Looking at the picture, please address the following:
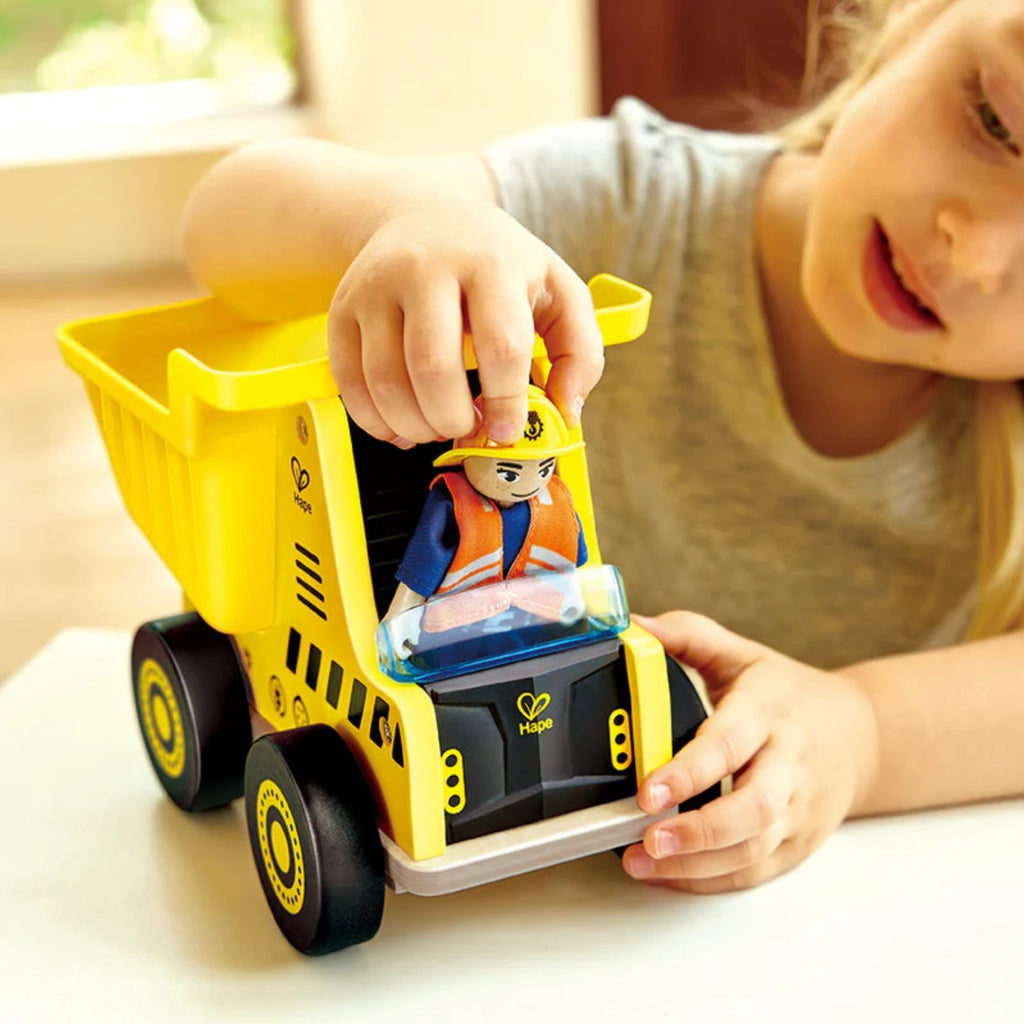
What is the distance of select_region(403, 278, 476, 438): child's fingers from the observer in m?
0.43

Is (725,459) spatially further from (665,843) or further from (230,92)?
(230,92)

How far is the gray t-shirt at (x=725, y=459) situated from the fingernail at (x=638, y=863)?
1.27 feet

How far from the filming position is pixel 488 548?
479 millimetres

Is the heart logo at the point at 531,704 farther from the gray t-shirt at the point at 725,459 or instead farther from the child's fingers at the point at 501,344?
the gray t-shirt at the point at 725,459

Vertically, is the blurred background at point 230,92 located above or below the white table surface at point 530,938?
→ above

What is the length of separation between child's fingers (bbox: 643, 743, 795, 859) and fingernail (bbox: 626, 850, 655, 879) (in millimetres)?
20

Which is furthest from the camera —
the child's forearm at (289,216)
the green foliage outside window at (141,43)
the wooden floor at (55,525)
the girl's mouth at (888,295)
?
the green foliage outside window at (141,43)

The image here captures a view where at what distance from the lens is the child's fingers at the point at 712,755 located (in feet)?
1.61

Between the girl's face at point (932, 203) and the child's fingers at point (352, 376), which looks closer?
the child's fingers at point (352, 376)

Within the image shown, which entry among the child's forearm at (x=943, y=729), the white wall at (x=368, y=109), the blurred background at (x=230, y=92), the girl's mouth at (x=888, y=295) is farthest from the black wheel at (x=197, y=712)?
the white wall at (x=368, y=109)

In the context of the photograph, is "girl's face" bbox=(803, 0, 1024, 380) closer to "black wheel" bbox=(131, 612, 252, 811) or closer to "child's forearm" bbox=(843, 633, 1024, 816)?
"child's forearm" bbox=(843, 633, 1024, 816)

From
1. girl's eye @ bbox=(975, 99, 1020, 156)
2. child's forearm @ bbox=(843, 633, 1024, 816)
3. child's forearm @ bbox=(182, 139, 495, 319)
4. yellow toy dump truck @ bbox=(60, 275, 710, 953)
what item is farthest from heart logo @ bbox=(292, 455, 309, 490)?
girl's eye @ bbox=(975, 99, 1020, 156)

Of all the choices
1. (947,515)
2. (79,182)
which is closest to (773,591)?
(947,515)

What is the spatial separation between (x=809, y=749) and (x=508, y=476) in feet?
0.63
